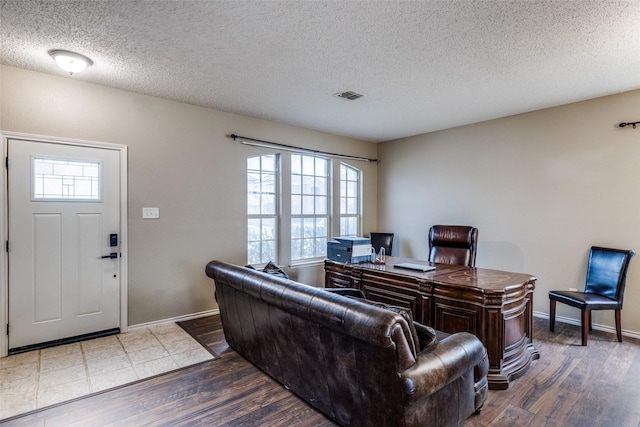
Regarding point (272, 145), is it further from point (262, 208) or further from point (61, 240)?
point (61, 240)

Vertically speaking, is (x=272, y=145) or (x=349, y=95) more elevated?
(x=349, y=95)

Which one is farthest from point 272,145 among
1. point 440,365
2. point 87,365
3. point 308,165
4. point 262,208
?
point 440,365

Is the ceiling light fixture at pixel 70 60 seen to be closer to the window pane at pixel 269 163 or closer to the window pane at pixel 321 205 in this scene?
the window pane at pixel 269 163

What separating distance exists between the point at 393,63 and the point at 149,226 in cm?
301

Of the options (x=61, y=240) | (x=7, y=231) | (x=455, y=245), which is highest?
(x=7, y=231)

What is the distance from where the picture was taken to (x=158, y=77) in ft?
10.3

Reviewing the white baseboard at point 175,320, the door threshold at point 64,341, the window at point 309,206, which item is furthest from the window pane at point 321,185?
the door threshold at point 64,341

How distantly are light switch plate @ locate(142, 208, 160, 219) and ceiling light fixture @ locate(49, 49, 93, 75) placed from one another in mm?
1448

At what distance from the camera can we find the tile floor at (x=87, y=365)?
7.61 feet

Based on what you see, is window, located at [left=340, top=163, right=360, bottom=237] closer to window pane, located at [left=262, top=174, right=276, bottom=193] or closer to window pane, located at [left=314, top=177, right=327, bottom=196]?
window pane, located at [left=314, top=177, right=327, bottom=196]

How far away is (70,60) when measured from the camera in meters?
2.68

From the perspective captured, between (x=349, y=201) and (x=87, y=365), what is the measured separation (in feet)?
13.6

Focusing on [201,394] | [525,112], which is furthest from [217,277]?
[525,112]

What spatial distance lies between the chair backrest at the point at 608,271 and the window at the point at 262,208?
3769mm
